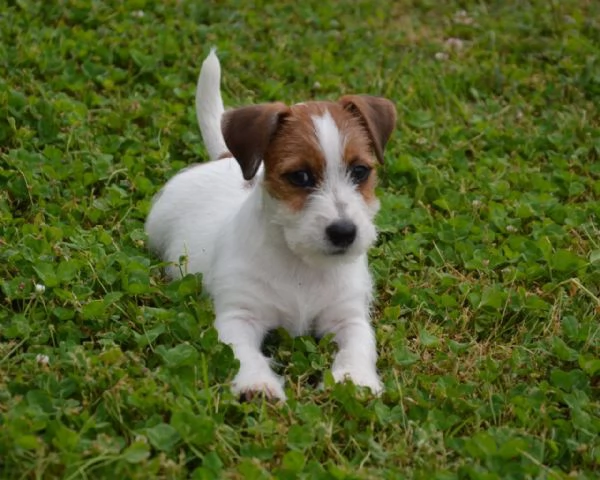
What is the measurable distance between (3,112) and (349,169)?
121 inches

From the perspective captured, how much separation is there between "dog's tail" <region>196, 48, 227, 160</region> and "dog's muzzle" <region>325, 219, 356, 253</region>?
1997 mm

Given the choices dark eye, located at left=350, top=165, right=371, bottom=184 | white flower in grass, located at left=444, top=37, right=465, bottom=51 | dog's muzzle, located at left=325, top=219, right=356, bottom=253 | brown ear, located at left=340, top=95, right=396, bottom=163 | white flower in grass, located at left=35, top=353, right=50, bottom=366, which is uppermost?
brown ear, located at left=340, top=95, right=396, bottom=163

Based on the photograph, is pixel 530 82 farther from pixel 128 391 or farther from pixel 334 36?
pixel 128 391

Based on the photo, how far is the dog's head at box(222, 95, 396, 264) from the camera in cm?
482

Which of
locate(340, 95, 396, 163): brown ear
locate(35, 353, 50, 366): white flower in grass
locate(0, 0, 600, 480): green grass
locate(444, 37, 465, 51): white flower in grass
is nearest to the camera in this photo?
locate(0, 0, 600, 480): green grass

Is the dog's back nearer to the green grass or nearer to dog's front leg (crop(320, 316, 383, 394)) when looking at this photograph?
the green grass

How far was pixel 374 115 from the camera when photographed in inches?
207

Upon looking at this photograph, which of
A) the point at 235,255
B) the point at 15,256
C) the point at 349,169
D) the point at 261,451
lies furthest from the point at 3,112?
the point at 261,451

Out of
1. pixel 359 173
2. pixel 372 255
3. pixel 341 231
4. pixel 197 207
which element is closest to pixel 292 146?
pixel 359 173

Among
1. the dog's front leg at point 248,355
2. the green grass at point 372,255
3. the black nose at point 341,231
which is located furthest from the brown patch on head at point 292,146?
the green grass at point 372,255

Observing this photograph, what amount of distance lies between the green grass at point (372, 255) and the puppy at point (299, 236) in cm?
14

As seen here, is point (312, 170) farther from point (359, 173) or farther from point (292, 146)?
point (359, 173)

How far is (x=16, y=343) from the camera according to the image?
15.3ft

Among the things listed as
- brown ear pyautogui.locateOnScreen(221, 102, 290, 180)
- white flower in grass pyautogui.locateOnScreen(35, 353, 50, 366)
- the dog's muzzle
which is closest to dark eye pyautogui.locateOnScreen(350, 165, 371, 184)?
the dog's muzzle
